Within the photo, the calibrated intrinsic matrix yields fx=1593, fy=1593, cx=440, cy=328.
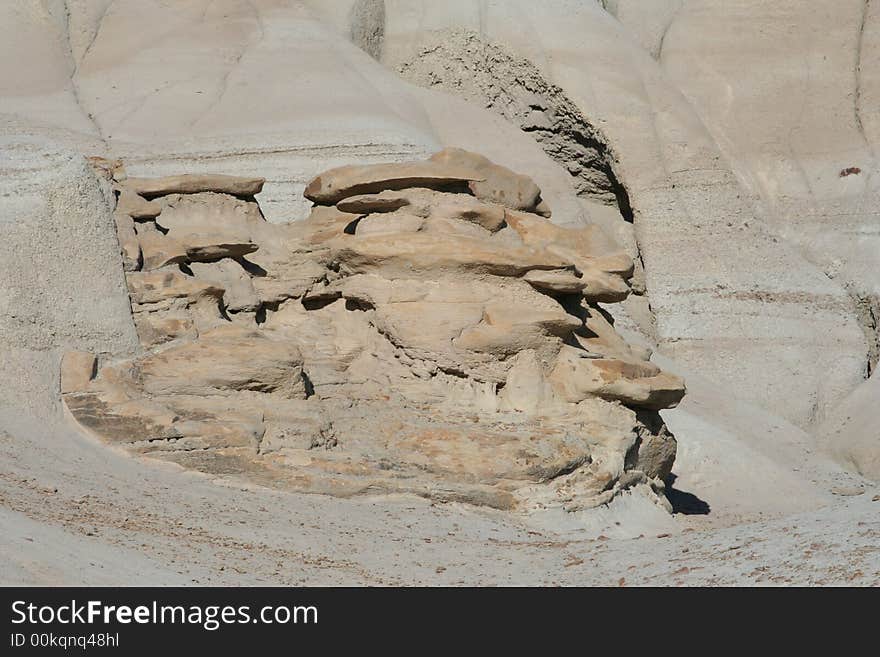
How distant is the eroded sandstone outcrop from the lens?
17.2 m

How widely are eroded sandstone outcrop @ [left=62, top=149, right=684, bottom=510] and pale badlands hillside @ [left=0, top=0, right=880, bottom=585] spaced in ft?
0.23

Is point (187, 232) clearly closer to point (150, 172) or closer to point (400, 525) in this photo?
point (400, 525)

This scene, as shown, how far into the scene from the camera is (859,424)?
94.8 feet

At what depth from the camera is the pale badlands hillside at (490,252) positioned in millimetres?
14148

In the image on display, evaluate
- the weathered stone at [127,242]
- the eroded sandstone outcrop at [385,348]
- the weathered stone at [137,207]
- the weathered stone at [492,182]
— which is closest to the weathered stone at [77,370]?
the eroded sandstone outcrop at [385,348]

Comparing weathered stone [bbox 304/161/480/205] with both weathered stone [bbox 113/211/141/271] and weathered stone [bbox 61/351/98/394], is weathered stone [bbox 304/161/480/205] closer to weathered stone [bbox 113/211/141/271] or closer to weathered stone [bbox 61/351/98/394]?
weathered stone [bbox 113/211/141/271]

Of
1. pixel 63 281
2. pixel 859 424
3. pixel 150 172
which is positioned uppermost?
pixel 63 281

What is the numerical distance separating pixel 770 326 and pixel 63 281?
1665 cm

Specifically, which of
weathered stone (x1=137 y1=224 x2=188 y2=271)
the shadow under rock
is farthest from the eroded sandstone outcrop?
the shadow under rock

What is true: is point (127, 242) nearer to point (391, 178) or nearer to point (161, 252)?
point (161, 252)

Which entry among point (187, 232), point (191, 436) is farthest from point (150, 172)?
point (191, 436)

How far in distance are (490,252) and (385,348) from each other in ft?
5.60

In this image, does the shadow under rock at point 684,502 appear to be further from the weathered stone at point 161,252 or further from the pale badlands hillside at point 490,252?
the weathered stone at point 161,252

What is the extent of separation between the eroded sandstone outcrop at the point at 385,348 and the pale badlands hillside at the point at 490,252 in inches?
2.8
